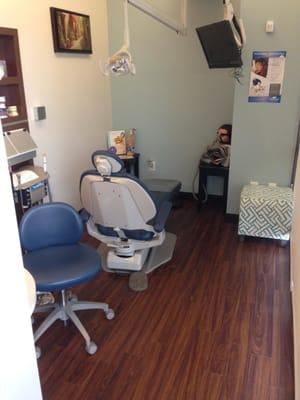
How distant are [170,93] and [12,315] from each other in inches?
137

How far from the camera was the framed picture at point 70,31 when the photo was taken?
10.2 ft

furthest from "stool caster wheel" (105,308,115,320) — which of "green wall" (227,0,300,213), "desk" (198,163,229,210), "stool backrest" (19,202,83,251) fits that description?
"desk" (198,163,229,210)

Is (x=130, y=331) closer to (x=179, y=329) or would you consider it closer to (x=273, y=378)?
(x=179, y=329)

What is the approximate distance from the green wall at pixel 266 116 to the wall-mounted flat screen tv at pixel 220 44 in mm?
430

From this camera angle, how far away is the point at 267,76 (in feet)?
10.5

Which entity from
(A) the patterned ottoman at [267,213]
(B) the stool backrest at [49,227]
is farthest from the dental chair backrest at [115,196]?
(A) the patterned ottoman at [267,213]

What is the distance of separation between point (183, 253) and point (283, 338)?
1221mm

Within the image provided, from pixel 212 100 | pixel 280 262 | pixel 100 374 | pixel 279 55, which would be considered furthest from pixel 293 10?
pixel 100 374

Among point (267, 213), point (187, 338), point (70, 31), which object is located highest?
point (70, 31)

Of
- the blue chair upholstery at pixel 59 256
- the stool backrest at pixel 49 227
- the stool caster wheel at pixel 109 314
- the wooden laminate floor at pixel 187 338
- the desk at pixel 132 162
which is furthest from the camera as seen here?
the desk at pixel 132 162

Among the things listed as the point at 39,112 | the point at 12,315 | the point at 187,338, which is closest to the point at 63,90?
the point at 39,112

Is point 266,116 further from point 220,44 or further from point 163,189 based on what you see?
point 163,189

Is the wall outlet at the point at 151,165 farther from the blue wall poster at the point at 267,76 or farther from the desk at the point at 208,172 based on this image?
the blue wall poster at the point at 267,76

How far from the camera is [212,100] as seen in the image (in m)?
3.99
